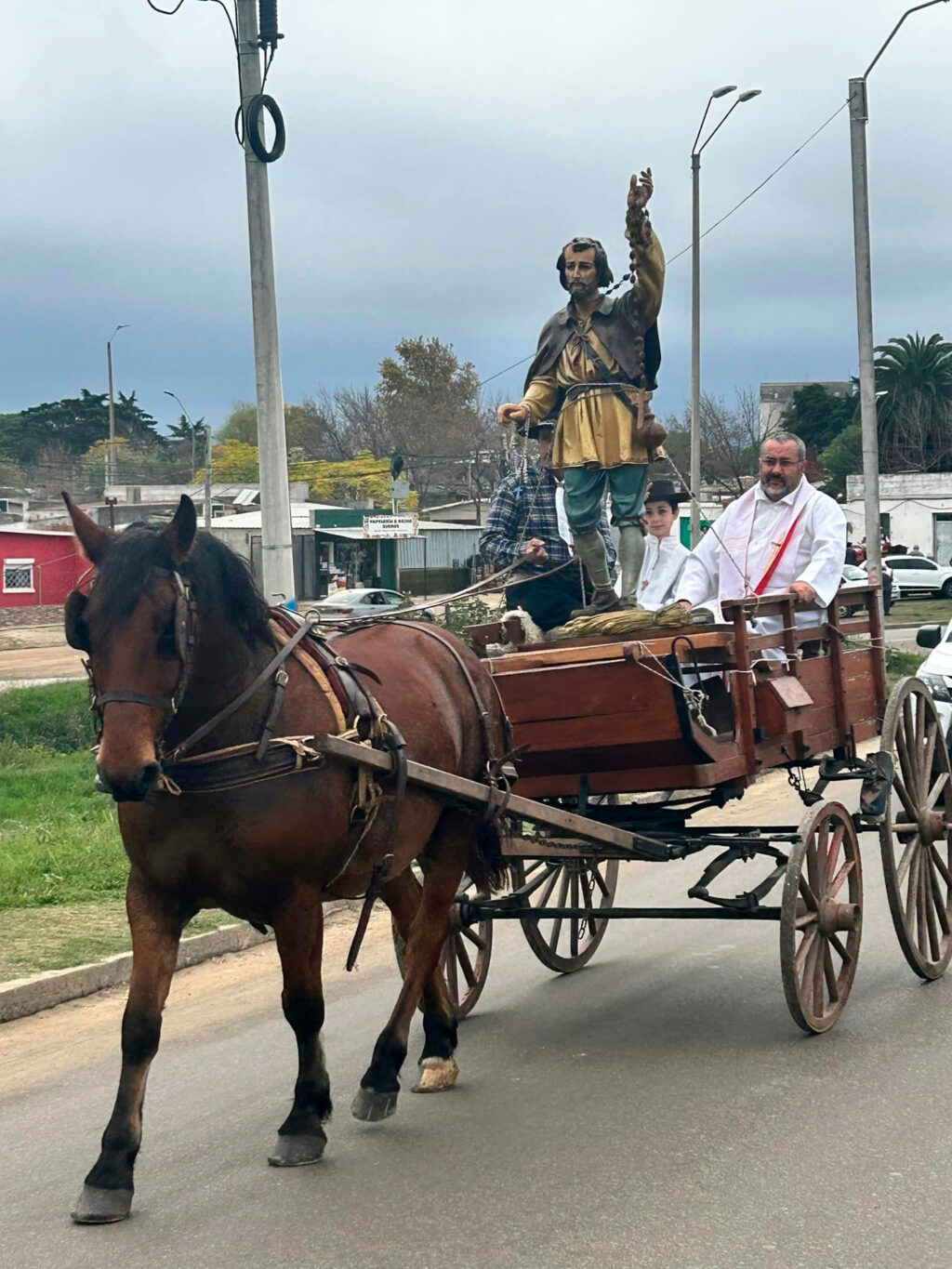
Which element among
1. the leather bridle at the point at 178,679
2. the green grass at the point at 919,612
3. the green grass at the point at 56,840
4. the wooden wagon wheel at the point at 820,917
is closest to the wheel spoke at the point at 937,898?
the wooden wagon wheel at the point at 820,917

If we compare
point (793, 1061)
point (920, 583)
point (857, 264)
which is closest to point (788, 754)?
point (793, 1061)

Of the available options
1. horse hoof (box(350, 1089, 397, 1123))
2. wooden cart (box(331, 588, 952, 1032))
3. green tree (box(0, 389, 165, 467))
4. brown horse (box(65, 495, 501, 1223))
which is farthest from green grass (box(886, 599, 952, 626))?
green tree (box(0, 389, 165, 467))

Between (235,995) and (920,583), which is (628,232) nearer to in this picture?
(235,995)

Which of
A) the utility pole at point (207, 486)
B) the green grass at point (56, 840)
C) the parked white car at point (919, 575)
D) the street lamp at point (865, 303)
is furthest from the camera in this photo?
the parked white car at point (919, 575)

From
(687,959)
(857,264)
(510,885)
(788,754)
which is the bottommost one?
(687,959)

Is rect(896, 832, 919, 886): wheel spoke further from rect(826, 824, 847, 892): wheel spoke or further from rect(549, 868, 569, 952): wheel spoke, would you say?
rect(549, 868, 569, 952): wheel spoke

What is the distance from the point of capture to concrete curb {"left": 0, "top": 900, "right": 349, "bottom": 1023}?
656cm

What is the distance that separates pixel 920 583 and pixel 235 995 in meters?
40.3

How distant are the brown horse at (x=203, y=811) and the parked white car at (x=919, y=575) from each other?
136 feet

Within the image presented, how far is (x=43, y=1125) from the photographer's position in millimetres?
5129

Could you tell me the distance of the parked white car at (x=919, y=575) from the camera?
44094 mm

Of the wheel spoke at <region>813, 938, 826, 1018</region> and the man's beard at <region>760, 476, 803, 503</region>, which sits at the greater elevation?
the man's beard at <region>760, 476, 803, 503</region>

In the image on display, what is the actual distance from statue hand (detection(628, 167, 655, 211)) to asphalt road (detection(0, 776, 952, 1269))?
3.51 metres

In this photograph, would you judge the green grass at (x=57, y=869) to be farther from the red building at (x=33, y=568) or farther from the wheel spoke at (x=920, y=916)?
the red building at (x=33, y=568)
